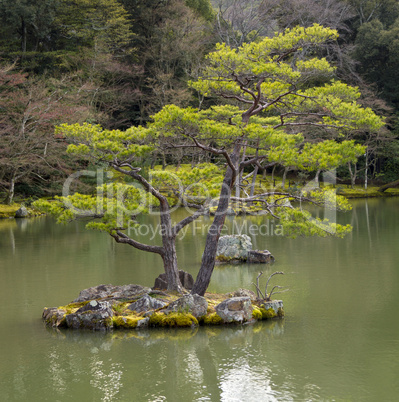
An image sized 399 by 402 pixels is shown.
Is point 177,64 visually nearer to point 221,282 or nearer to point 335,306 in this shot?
point 221,282

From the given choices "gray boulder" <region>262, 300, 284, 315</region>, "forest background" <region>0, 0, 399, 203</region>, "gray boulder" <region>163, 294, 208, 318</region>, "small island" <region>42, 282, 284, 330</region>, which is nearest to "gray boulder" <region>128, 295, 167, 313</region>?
"small island" <region>42, 282, 284, 330</region>

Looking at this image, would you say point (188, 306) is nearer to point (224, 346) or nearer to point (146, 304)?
point (146, 304)

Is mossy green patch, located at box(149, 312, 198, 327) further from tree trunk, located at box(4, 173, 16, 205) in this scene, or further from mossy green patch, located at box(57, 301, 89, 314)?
tree trunk, located at box(4, 173, 16, 205)

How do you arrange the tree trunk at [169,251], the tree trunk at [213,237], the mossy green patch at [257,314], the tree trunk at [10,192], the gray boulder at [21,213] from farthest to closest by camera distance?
the tree trunk at [10,192] → the gray boulder at [21,213] → the tree trunk at [169,251] → the tree trunk at [213,237] → the mossy green patch at [257,314]

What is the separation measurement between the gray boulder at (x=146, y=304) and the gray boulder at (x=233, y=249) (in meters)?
5.06

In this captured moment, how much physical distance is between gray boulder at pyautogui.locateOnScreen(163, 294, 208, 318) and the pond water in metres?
0.33

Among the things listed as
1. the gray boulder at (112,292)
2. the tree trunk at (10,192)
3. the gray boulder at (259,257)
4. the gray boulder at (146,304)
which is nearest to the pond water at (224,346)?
the gray boulder at (259,257)

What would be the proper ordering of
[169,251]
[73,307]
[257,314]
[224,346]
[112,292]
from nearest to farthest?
[224,346], [257,314], [73,307], [169,251], [112,292]

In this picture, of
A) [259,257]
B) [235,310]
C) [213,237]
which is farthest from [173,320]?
[259,257]

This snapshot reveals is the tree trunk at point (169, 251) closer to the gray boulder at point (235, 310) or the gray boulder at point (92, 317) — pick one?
the gray boulder at point (235, 310)

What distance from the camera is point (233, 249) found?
13000 mm

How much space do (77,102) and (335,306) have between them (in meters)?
22.1

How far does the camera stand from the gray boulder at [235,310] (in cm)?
780

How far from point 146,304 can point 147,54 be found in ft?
84.8
